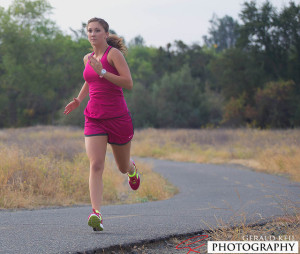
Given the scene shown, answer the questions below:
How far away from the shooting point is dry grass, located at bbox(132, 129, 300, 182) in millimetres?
15172

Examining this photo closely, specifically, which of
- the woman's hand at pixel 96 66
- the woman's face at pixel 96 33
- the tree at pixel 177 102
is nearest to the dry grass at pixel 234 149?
the woman's face at pixel 96 33

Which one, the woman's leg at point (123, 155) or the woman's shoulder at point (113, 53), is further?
the woman's leg at point (123, 155)

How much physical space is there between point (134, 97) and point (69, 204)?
36114mm

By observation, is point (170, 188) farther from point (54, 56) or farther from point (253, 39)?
point (54, 56)

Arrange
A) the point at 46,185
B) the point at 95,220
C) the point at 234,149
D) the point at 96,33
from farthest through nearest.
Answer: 1. the point at 234,149
2. the point at 46,185
3. the point at 96,33
4. the point at 95,220

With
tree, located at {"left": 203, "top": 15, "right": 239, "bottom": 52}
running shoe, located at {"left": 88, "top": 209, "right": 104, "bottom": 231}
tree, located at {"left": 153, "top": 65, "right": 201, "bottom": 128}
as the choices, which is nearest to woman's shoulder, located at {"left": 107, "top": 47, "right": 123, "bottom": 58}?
running shoe, located at {"left": 88, "top": 209, "right": 104, "bottom": 231}

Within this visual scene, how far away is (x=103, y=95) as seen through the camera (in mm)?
5148

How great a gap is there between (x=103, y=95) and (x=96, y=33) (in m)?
0.70

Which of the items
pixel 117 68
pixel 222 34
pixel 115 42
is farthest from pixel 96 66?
pixel 222 34

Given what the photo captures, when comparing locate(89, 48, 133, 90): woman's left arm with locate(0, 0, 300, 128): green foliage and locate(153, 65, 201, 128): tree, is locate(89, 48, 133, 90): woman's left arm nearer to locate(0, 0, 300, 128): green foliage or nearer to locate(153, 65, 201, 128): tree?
locate(0, 0, 300, 128): green foliage

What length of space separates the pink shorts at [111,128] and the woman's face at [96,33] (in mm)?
852

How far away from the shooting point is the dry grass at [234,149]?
1517 cm

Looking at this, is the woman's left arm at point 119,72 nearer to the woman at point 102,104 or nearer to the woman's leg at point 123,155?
the woman at point 102,104

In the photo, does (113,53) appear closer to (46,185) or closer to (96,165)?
(96,165)
